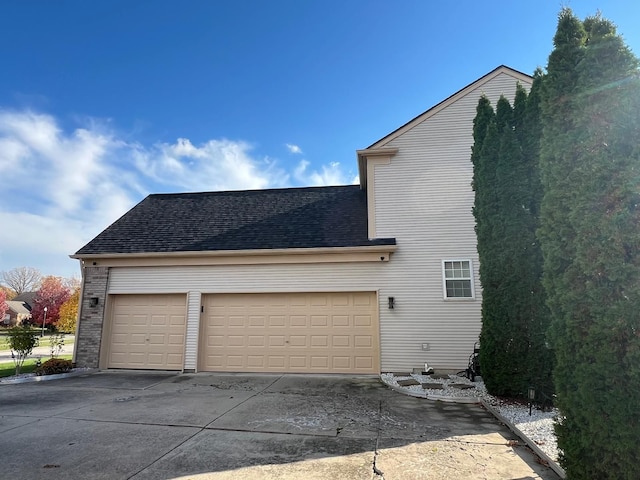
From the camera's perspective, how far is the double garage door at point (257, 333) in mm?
9299

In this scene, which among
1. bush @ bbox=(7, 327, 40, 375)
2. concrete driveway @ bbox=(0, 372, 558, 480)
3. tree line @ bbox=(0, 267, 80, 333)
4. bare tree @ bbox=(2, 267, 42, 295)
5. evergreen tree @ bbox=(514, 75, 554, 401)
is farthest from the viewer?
bare tree @ bbox=(2, 267, 42, 295)

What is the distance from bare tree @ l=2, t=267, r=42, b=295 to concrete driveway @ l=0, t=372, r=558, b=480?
226ft

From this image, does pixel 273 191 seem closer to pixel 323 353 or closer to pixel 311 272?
pixel 311 272

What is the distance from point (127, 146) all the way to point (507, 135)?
11.4 metres

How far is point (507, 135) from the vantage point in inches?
248

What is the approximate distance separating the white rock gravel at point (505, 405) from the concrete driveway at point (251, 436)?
0.79ft

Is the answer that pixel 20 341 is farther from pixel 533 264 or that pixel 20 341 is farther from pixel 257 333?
pixel 533 264

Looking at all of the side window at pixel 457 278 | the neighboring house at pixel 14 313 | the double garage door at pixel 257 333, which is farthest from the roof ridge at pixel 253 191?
the neighboring house at pixel 14 313

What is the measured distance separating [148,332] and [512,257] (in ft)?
32.2

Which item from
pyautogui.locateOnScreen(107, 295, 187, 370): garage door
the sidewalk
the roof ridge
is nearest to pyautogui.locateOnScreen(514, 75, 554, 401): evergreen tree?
the roof ridge

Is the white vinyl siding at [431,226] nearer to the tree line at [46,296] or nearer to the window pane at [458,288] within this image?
the window pane at [458,288]

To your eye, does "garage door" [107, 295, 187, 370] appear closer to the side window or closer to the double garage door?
the double garage door

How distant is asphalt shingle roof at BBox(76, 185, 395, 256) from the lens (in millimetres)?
10094

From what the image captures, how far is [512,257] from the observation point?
19.8 feet
